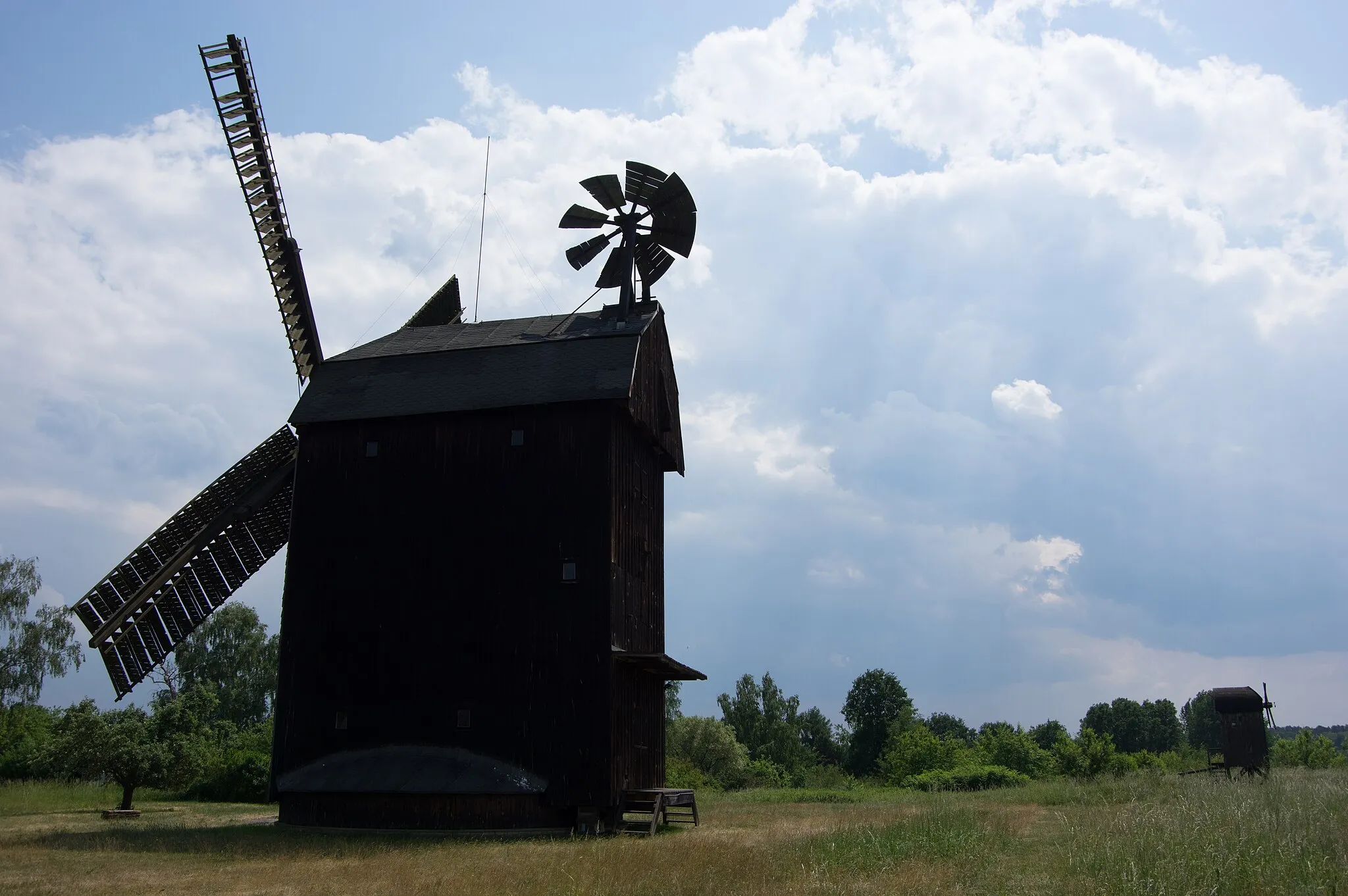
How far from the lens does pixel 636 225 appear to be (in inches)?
1109

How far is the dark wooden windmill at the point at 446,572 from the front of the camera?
2212 cm

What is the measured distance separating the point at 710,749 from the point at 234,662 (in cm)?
2917

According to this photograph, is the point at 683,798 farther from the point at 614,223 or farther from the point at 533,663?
the point at 614,223

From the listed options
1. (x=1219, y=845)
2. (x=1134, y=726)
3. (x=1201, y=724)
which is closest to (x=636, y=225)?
(x=1219, y=845)

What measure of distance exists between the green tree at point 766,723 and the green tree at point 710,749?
48.7 ft

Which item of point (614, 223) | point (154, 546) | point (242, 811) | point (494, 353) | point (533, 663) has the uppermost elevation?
point (614, 223)

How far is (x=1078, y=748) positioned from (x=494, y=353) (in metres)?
33.9

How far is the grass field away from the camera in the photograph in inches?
465

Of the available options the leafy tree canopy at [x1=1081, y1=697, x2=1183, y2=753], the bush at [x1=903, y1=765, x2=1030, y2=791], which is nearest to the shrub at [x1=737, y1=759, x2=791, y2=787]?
the bush at [x1=903, y1=765, x2=1030, y2=791]

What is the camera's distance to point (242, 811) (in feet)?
96.2

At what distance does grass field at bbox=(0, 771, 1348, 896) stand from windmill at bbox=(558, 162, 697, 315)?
14.5 metres

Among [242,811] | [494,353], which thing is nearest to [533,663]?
[494,353]

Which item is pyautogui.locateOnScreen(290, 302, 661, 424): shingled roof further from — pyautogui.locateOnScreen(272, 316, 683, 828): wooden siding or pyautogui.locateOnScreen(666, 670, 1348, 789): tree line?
pyautogui.locateOnScreen(666, 670, 1348, 789): tree line

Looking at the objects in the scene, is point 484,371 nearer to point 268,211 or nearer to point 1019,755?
point 268,211
